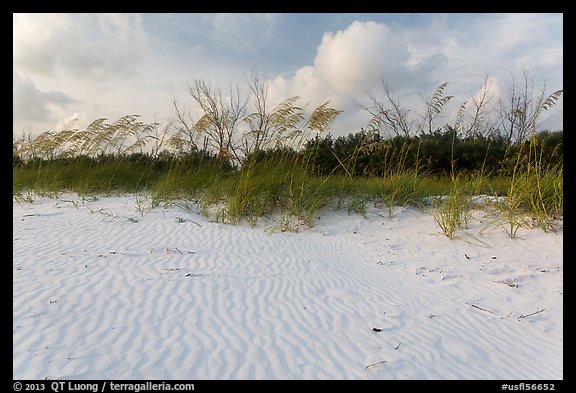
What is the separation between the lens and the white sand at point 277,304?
2.52 metres

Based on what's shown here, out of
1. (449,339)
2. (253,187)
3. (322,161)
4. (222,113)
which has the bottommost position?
(449,339)

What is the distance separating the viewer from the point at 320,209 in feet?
24.7

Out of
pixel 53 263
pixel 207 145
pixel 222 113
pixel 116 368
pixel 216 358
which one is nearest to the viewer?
pixel 116 368

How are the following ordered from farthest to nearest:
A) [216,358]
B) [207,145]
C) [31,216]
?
[207,145]
[31,216]
[216,358]

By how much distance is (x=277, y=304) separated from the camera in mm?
3486

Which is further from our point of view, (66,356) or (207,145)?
(207,145)

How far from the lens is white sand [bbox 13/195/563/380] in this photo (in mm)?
2523

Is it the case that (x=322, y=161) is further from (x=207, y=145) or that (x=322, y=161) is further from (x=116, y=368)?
(x=116, y=368)

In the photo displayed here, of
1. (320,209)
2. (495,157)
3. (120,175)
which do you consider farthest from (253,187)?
(495,157)

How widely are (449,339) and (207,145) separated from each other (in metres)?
9.06

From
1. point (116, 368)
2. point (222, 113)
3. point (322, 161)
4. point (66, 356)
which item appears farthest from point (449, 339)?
point (222, 113)

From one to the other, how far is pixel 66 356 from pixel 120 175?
7.78 metres
